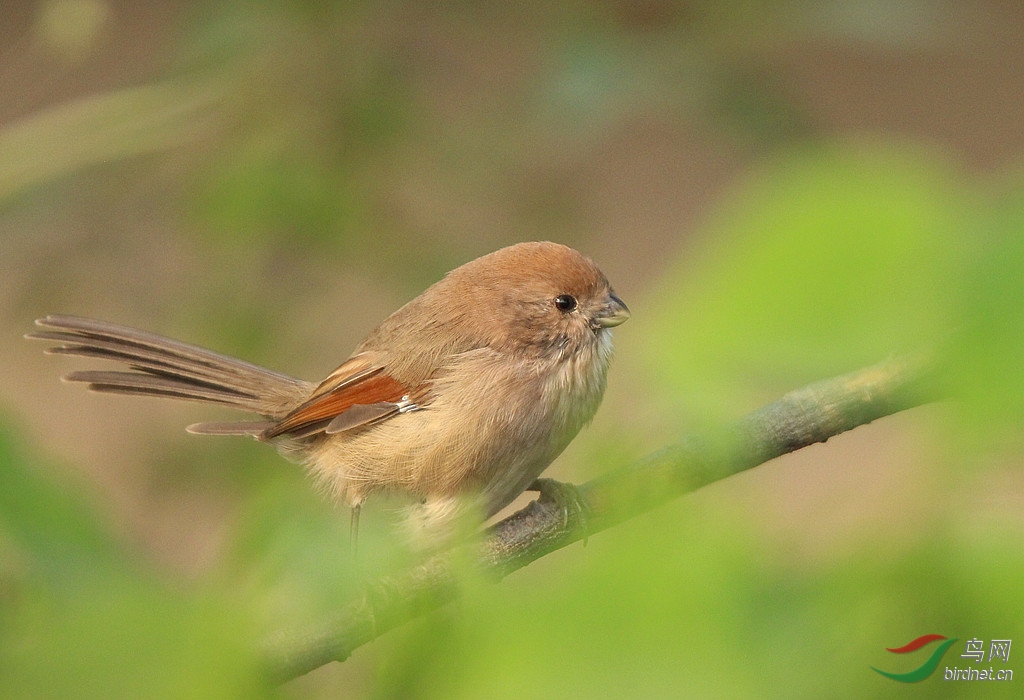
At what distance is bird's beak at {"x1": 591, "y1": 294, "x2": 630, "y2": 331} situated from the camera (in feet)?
9.52

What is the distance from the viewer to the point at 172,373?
3.04 m

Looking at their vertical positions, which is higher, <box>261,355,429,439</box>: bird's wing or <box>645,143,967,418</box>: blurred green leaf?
<box>261,355,429,439</box>: bird's wing

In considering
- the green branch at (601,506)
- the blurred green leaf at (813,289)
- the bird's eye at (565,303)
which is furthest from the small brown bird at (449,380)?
the blurred green leaf at (813,289)

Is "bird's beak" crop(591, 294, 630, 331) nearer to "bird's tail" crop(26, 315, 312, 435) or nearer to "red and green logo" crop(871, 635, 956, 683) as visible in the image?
"bird's tail" crop(26, 315, 312, 435)

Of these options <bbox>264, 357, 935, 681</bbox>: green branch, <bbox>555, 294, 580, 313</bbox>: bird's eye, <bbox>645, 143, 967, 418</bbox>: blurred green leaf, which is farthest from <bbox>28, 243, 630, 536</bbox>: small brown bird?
<bbox>645, 143, 967, 418</bbox>: blurred green leaf

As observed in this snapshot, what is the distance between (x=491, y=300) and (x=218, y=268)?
0.84 meters

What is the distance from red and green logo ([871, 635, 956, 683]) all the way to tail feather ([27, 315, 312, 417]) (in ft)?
7.87

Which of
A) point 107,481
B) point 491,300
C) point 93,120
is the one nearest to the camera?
point 93,120

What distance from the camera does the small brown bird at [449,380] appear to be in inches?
105

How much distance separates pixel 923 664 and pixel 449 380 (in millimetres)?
2292

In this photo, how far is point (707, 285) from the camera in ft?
2.06

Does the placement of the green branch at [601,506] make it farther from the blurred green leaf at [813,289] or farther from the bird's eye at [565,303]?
the bird's eye at [565,303]

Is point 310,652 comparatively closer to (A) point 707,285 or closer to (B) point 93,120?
(A) point 707,285

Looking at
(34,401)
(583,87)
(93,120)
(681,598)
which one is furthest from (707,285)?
(34,401)
